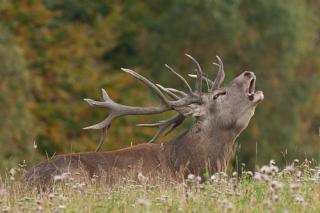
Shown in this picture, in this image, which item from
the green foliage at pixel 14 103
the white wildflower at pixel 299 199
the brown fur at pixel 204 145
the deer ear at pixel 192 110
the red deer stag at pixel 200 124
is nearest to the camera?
the white wildflower at pixel 299 199

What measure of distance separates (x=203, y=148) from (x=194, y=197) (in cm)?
446

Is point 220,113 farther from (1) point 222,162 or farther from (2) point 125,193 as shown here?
(2) point 125,193

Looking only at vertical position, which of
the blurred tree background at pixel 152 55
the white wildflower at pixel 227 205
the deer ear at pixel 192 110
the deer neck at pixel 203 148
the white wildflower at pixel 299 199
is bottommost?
the blurred tree background at pixel 152 55

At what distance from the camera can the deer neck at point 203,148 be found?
14.3 m

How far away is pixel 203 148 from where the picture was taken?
47.4 feet

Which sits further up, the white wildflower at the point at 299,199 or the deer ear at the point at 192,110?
the white wildflower at the point at 299,199

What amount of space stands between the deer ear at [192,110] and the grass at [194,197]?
3249mm

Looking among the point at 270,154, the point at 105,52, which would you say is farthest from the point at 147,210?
the point at 105,52

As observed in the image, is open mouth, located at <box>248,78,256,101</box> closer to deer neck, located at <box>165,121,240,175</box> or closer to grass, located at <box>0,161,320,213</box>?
deer neck, located at <box>165,121,240,175</box>

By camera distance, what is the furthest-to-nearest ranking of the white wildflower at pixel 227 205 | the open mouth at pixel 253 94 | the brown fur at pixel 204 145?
the open mouth at pixel 253 94, the brown fur at pixel 204 145, the white wildflower at pixel 227 205

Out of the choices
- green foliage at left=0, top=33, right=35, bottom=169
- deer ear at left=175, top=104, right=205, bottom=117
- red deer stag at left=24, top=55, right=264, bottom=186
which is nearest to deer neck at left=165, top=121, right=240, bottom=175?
red deer stag at left=24, top=55, right=264, bottom=186

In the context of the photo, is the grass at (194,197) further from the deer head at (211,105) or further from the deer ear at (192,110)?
the deer ear at (192,110)

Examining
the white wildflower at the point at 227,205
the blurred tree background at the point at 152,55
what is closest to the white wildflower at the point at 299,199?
the white wildflower at the point at 227,205

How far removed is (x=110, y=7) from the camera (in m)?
41.5
